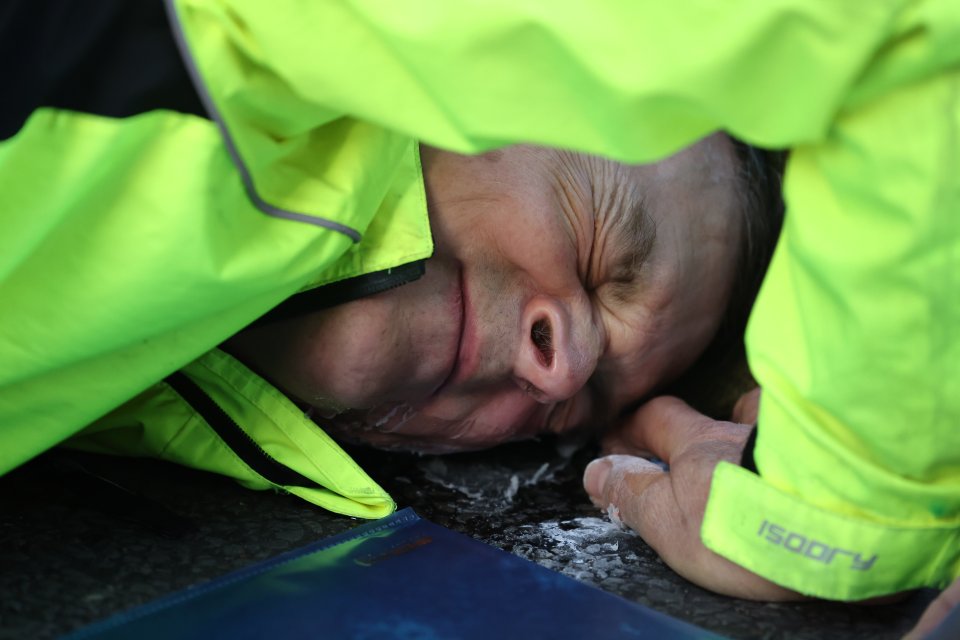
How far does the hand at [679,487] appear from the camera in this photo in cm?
90

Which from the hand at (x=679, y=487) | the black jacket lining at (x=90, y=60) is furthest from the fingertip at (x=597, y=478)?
the black jacket lining at (x=90, y=60)

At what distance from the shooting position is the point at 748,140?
0.65 metres

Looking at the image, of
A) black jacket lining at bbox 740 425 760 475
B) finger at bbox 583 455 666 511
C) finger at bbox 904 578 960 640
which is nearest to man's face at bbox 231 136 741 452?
finger at bbox 583 455 666 511

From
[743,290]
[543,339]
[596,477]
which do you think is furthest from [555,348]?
[743,290]

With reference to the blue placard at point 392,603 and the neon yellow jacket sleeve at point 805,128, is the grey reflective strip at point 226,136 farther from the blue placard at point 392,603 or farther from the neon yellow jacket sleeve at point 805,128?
the blue placard at point 392,603

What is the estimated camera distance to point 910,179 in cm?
64

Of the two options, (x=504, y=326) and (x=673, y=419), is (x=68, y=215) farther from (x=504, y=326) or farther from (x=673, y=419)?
(x=673, y=419)

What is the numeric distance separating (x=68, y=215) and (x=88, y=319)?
9 centimetres

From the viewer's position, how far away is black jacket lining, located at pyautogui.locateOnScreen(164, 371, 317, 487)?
1.13 m

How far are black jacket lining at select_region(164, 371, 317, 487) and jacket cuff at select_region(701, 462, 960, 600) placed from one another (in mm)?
510

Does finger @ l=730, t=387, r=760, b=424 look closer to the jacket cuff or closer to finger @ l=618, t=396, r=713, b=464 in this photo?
finger @ l=618, t=396, r=713, b=464

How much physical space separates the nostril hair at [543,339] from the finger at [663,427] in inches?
7.8

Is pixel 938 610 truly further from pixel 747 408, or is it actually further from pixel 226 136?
pixel 226 136

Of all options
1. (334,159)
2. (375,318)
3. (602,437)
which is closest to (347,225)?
(334,159)
